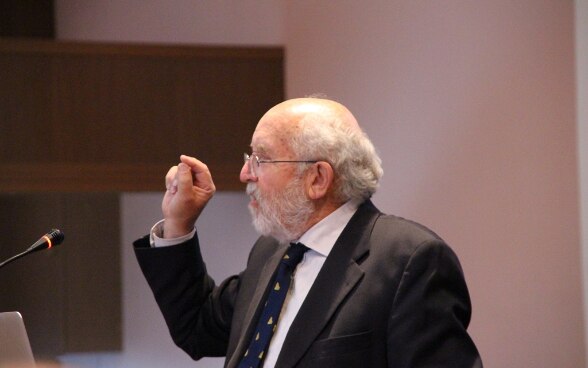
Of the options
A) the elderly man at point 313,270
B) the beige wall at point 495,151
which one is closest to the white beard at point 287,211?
the elderly man at point 313,270

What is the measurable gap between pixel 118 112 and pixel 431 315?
14.0 feet

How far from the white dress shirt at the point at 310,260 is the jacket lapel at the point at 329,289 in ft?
0.14

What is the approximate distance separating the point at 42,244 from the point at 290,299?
648 mm

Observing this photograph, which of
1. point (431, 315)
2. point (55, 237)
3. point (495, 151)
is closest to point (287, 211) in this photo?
point (431, 315)

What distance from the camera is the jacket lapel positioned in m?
2.29

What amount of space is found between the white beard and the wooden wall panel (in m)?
3.67

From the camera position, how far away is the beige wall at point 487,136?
3.71 metres

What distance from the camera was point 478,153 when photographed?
4160 millimetres

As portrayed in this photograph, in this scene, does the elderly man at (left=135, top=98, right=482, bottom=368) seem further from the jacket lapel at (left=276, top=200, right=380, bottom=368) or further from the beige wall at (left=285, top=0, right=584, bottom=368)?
the beige wall at (left=285, top=0, right=584, bottom=368)

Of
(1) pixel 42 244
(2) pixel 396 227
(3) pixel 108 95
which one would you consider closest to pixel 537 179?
(2) pixel 396 227

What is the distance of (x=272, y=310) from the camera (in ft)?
8.02

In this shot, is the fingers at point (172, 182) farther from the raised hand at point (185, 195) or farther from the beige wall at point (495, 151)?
the beige wall at point (495, 151)

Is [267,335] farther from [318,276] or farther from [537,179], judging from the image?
[537,179]

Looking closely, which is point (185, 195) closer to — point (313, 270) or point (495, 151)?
point (313, 270)
